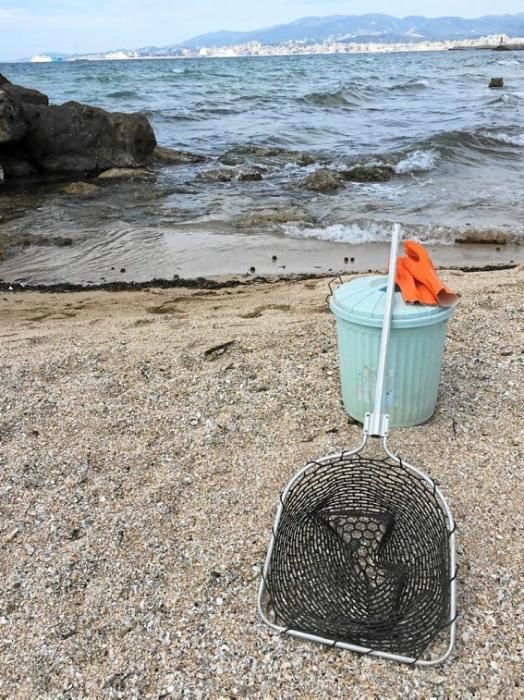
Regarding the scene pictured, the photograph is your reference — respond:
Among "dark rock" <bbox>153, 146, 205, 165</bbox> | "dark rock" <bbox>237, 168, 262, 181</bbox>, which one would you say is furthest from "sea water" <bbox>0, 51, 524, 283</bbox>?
"dark rock" <bbox>153, 146, 205, 165</bbox>

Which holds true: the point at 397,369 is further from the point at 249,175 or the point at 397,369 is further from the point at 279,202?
the point at 249,175

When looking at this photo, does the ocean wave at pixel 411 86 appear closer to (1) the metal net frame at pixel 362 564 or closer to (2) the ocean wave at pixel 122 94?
Answer: (2) the ocean wave at pixel 122 94

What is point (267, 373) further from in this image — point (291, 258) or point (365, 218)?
point (365, 218)

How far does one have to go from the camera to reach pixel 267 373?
156 inches

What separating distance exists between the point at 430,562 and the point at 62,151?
14240 mm

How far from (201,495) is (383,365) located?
108cm

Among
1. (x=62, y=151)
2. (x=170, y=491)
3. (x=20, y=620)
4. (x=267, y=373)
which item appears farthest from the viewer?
(x=62, y=151)

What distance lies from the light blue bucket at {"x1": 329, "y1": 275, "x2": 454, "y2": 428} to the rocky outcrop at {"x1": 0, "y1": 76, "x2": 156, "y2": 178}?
1252cm

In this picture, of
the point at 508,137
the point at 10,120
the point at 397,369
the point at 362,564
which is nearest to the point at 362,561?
the point at 362,564

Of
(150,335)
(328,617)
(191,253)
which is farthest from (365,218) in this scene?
(328,617)

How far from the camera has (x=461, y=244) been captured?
789 cm

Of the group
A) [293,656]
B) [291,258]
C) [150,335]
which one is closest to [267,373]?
[150,335]

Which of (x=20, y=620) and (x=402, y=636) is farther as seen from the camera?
(x=20, y=620)

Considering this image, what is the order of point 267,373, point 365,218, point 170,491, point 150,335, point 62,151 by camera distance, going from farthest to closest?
point 62,151 < point 365,218 < point 150,335 < point 267,373 < point 170,491
